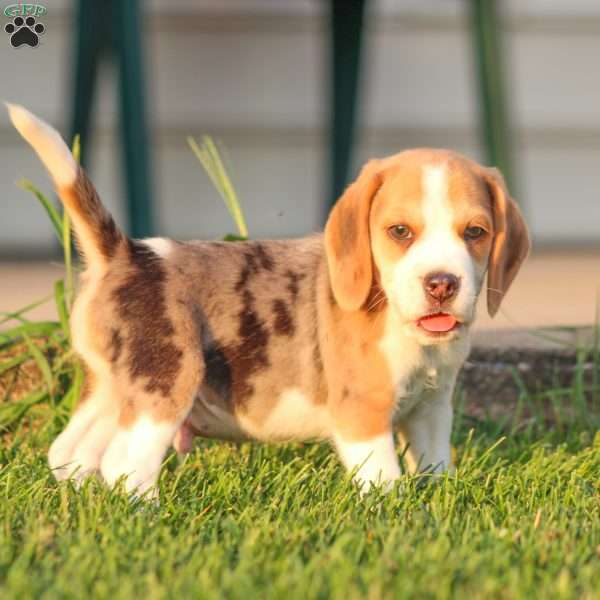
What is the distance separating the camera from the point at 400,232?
4152mm

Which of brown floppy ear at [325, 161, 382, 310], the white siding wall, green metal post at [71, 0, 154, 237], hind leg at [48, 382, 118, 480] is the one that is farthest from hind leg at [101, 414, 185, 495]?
the white siding wall

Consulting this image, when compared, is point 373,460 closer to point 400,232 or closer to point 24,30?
point 400,232

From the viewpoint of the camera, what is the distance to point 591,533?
3777 millimetres

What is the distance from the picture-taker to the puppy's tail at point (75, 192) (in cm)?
414

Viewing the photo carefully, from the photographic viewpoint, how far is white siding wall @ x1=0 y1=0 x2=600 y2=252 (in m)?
9.49

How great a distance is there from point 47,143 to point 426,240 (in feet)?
3.92

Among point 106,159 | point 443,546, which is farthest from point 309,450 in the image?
point 106,159

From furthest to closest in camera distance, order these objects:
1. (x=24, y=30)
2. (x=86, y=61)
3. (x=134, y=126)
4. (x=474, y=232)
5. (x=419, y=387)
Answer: (x=86, y=61) → (x=24, y=30) → (x=134, y=126) → (x=419, y=387) → (x=474, y=232)

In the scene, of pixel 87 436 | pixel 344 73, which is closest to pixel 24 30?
pixel 344 73

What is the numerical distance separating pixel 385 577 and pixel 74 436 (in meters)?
1.54

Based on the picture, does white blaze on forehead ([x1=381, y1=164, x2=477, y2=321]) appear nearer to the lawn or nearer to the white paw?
the lawn

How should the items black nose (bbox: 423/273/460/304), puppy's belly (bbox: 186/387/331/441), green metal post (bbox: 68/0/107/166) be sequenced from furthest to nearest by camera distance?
green metal post (bbox: 68/0/107/166) → puppy's belly (bbox: 186/387/331/441) → black nose (bbox: 423/273/460/304)

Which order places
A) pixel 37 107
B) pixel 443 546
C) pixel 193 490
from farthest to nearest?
pixel 37 107, pixel 193 490, pixel 443 546

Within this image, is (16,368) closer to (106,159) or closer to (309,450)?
(309,450)
